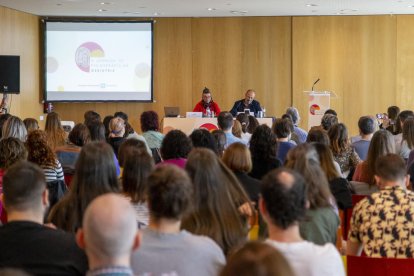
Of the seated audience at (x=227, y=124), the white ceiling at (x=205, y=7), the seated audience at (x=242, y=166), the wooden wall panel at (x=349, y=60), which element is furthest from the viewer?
the wooden wall panel at (x=349, y=60)

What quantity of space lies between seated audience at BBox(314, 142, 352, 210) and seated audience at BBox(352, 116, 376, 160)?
2707 mm

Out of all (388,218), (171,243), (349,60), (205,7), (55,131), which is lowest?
(388,218)

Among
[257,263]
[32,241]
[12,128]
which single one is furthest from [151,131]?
[257,263]

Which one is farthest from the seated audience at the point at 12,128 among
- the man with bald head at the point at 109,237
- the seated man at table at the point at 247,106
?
the seated man at table at the point at 247,106

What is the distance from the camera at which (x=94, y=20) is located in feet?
58.3

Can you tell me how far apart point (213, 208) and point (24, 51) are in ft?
46.1

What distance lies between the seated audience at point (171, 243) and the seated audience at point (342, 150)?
4.72 metres

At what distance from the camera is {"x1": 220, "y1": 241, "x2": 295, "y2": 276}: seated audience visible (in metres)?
1.68

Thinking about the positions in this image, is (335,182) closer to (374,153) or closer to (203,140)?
(374,153)

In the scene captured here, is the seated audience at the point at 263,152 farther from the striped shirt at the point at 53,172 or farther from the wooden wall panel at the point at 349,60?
the wooden wall panel at the point at 349,60

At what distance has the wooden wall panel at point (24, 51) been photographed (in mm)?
16156

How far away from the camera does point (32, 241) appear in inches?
127

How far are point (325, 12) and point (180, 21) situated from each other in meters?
3.53

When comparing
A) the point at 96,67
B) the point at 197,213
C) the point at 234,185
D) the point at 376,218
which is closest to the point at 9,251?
the point at 197,213
